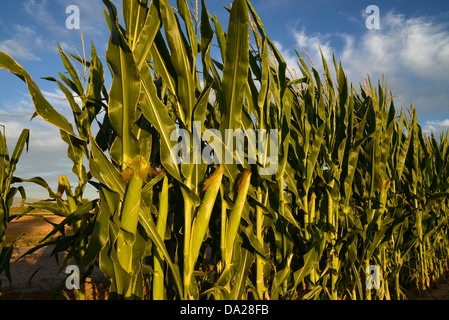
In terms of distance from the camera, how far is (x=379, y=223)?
2.30 meters

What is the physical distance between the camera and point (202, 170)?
144 centimetres

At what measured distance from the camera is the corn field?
1.25 metres

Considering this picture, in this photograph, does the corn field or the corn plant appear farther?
the corn plant

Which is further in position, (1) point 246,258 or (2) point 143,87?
(1) point 246,258

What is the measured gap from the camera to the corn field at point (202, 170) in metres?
1.25

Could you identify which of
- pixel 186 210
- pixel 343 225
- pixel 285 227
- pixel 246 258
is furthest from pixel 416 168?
pixel 186 210

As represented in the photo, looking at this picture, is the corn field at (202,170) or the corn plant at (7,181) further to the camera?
the corn plant at (7,181)

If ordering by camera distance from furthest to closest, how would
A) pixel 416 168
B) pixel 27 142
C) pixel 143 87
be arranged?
pixel 416 168
pixel 27 142
pixel 143 87

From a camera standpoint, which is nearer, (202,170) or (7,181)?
(202,170)

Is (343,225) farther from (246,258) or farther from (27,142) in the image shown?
(27,142)
